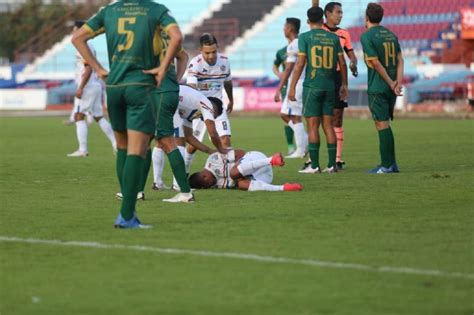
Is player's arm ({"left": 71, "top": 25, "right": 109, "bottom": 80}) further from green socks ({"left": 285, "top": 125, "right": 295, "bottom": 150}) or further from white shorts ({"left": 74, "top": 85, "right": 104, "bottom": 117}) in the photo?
white shorts ({"left": 74, "top": 85, "right": 104, "bottom": 117})

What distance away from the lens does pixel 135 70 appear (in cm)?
1054

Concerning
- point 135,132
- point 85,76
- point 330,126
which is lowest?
point 330,126

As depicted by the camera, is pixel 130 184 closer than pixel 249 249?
No

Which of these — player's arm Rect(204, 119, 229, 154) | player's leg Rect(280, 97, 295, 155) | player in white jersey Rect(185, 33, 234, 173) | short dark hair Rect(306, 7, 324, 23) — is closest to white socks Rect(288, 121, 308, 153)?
player's leg Rect(280, 97, 295, 155)

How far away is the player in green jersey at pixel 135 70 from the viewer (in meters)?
10.4

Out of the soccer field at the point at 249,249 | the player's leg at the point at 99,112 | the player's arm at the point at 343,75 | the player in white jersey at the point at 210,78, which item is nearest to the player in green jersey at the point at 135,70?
the soccer field at the point at 249,249

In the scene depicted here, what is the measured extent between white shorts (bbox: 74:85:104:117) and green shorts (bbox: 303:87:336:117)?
6.39 meters

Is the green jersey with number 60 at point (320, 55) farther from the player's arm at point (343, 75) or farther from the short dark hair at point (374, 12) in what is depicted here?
the short dark hair at point (374, 12)

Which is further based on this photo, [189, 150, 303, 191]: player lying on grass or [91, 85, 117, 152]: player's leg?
[91, 85, 117, 152]: player's leg

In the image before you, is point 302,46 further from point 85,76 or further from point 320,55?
point 85,76

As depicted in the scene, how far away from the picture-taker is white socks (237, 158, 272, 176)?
13805mm

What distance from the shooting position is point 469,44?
46031 millimetres

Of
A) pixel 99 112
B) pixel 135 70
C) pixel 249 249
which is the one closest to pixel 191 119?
pixel 135 70

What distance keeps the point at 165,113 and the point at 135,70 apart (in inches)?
83.8
